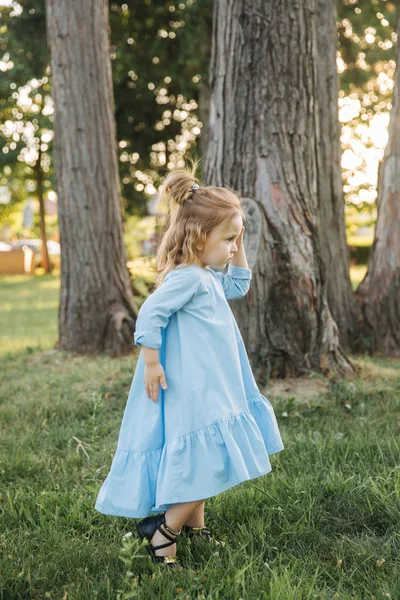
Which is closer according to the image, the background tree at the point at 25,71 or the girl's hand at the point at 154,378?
the girl's hand at the point at 154,378

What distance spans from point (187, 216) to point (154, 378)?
2.20ft

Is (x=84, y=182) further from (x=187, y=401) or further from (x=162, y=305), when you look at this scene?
(x=187, y=401)

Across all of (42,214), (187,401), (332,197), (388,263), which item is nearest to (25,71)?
(332,197)

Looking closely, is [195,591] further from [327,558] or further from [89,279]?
[89,279]

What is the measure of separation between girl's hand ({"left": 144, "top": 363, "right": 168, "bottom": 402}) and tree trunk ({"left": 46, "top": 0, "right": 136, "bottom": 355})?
4101 mm

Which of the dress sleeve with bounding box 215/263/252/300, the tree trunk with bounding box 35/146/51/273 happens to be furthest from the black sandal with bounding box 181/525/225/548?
the tree trunk with bounding box 35/146/51/273

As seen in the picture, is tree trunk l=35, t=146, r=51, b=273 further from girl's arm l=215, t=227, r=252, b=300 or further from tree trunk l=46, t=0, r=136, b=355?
girl's arm l=215, t=227, r=252, b=300

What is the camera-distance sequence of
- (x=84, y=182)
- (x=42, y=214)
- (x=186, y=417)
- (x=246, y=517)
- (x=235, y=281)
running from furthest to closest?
(x=42, y=214)
(x=84, y=182)
(x=235, y=281)
(x=246, y=517)
(x=186, y=417)

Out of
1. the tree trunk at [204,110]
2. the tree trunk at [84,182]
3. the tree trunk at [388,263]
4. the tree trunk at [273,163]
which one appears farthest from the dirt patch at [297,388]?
the tree trunk at [204,110]

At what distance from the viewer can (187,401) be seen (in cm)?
239

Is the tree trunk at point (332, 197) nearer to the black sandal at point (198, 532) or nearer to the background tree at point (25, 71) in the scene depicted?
the black sandal at point (198, 532)

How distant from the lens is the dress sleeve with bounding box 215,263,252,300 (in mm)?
2900

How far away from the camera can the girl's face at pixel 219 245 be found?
8.43 feet

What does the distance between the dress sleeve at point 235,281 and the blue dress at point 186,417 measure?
1.04 feet
